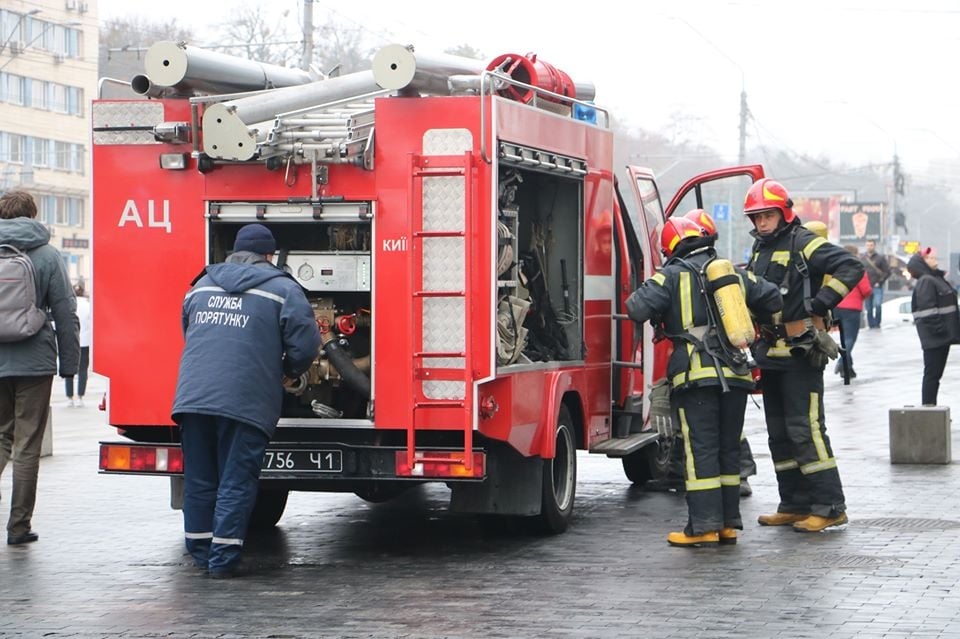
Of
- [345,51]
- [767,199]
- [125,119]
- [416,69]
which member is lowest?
[767,199]

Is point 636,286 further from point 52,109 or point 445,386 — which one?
point 52,109

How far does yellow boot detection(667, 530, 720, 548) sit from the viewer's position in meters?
9.27

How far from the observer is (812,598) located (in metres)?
7.61

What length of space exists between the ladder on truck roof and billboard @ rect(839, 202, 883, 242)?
7774cm

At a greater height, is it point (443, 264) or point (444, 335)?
point (443, 264)

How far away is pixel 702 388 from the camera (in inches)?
369

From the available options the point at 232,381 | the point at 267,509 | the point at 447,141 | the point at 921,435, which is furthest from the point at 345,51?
the point at 232,381

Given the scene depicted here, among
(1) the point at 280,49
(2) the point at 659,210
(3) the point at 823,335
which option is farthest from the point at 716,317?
(1) the point at 280,49

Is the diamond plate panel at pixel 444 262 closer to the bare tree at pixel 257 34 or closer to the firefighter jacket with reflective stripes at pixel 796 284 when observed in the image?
the firefighter jacket with reflective stripes at pixel 796 284

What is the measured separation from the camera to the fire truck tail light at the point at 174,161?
8.98 metres

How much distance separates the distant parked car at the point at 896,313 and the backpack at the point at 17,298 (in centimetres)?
3719

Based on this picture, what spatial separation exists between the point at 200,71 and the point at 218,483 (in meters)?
2.36

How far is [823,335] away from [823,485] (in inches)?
36.3

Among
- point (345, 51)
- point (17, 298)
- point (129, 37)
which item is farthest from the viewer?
point (129, 37)
